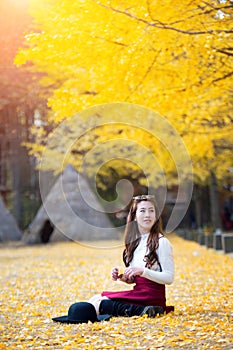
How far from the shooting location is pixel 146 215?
6215 mm

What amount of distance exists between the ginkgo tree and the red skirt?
114 inches

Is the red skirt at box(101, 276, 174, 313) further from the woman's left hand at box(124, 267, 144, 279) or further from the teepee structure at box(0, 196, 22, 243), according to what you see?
the teepee structure at box(0, 196, 22, 243)

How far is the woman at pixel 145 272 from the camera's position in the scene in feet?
19.3

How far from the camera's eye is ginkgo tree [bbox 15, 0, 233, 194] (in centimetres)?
763

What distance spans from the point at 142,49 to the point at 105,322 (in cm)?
430

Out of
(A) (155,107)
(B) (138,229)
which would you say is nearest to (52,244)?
(A) (155,107)

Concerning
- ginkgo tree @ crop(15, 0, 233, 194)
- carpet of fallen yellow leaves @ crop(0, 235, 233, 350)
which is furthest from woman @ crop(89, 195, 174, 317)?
ginkgo tree @ crop(15, 0, 233, 194)

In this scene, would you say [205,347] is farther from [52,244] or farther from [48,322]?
[52,244]

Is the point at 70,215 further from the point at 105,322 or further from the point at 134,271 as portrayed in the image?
the point at 105,322

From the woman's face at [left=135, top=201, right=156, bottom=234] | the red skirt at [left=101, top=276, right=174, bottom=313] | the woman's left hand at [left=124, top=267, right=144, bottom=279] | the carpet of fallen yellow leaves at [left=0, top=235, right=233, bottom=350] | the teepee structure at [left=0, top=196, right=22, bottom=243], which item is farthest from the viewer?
the teepee structure at [left=0, top=196, right=22, bottom=243]

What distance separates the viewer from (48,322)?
6113 millimetres

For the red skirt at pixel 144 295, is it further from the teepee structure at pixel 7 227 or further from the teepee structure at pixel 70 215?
the teepee structure at pixel 7 227

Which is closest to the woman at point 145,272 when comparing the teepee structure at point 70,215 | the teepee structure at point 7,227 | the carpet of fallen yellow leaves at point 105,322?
the carpet of fallen yellow leaves at point 105,322

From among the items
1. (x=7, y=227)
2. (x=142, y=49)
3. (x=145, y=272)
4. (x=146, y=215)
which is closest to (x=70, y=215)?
(x=7, y=227)
